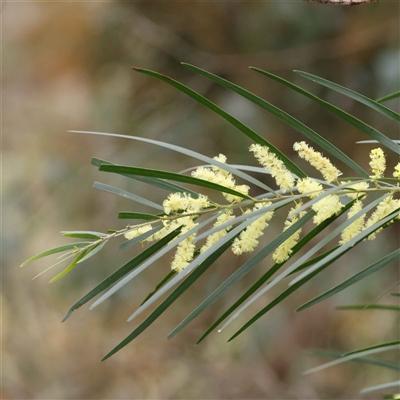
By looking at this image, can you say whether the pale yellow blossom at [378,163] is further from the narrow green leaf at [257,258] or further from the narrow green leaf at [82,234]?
the narrow green leaf at [82,234]

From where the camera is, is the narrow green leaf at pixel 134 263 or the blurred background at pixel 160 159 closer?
the narrow green leaf at pixel 134 263

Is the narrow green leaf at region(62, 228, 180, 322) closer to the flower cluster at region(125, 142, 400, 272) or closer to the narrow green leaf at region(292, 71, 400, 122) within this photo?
the flower cluster at region(125, 142, 400, 272)

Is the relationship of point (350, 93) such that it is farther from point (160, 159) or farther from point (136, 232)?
point (160, 159)

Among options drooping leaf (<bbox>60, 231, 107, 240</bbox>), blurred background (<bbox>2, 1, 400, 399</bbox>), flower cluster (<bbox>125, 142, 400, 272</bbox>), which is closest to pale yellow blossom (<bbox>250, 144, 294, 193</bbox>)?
flower cluster (<bbox>125, 142, 400, 272</bbox>)

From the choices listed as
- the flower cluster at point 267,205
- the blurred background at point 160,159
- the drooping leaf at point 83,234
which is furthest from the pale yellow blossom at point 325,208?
the blurred background at point 160,159

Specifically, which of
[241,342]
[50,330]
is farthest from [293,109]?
[50,330]

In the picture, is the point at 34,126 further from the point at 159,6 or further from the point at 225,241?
the point at 225,241
